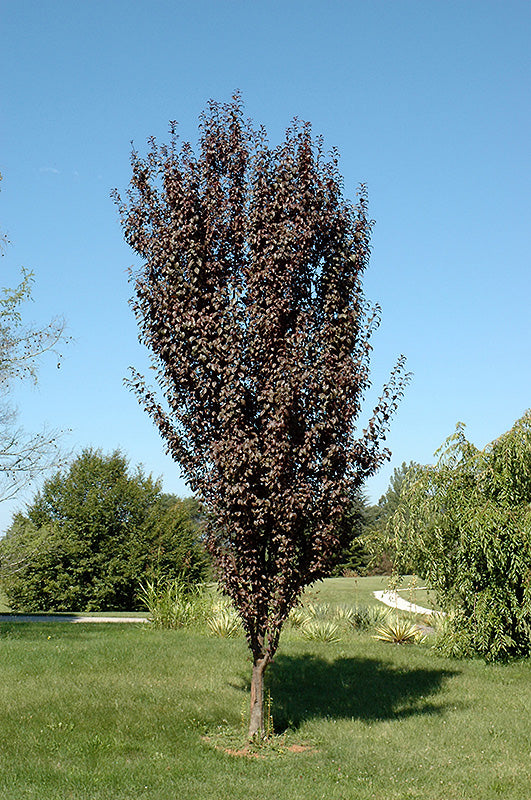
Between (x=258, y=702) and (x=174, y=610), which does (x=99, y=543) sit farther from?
(x=258, y=702)

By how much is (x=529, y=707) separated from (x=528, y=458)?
4426mm

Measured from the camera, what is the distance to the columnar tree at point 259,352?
25.2 feet

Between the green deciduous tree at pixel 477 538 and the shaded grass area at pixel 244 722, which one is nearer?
the shaded grass area at pixel 244 722

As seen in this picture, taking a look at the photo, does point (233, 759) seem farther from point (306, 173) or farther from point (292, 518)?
point (306, 173)

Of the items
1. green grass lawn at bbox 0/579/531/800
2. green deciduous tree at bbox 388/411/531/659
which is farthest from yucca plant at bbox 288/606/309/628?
green deciduous tree at bbox 388/411/531/659

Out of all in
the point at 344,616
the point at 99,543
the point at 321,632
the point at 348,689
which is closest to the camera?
the point at 348,689

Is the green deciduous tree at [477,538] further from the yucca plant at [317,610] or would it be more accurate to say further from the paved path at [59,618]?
the paved path at [59,618]

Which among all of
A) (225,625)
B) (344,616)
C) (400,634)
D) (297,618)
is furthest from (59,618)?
(400,634)

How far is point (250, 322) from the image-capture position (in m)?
7.92

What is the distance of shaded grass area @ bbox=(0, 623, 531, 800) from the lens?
6.76 metres

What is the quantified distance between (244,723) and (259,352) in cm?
451

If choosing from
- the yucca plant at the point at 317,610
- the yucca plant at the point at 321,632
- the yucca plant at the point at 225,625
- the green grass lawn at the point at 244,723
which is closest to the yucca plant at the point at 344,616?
the yucca plant at the point at 317,610

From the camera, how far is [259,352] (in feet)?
26.0

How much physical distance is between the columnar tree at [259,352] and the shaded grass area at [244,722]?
1.12 metres
